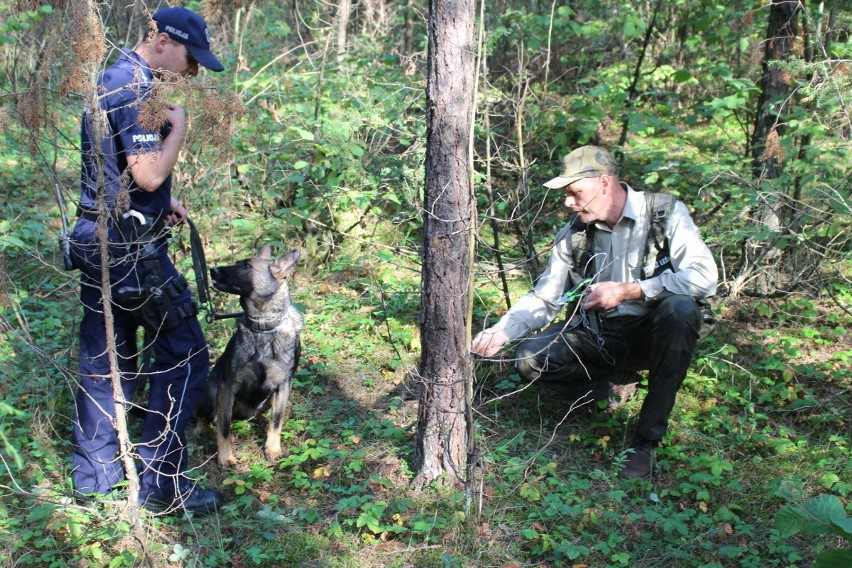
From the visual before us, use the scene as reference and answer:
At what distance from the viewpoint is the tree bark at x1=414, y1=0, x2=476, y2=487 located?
Answer: 3.70 meters

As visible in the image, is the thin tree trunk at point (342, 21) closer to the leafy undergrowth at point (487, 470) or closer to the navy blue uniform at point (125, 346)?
the leafy undergrowth at point (487, 470)

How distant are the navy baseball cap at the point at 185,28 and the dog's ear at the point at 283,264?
4.51 ft

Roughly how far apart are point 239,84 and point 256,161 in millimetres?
813

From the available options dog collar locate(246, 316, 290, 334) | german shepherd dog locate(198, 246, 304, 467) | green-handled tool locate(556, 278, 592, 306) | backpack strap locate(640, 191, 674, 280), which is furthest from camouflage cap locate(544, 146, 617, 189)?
dog collar locate(246, 316, 290, 334)

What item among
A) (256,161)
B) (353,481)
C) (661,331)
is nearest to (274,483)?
→ (353,481)

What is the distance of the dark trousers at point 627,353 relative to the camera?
14.1 feet

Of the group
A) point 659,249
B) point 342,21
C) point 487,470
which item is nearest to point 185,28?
point 487,470

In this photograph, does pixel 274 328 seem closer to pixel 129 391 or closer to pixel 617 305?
pixel 129 391

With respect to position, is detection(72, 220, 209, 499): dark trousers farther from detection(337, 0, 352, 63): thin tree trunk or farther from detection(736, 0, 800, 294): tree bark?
detection(337, 0, 352, 63): thin tree trunk

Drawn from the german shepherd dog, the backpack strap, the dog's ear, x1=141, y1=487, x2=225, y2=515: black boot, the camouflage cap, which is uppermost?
the camouflage cap

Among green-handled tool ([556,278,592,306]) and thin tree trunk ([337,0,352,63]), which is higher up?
thin tree trunk ([337,0,352,63])

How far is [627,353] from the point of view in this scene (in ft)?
15.5

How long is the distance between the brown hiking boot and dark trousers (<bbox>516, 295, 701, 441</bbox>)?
0.06 m

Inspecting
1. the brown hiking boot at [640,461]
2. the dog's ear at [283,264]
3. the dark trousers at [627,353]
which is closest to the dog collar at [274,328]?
the dog's ear at [283,264]
